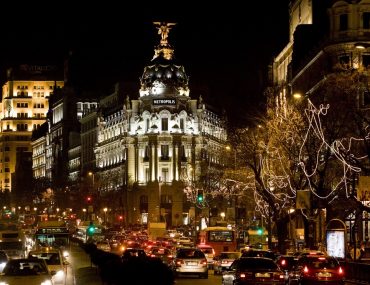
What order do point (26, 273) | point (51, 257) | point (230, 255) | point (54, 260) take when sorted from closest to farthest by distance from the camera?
point (26, 273) < point (54, 260) < point (51, 257) < point (230, 255)

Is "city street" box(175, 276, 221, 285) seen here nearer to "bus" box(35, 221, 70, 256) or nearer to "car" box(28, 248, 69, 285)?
"car" box(28, 248, 69, 285)

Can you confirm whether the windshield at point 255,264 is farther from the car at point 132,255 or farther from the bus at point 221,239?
the bus at point 221,239

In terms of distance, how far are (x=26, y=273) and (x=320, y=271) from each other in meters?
12.4

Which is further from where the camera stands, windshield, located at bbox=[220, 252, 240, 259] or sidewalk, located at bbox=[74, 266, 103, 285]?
windshield, located at bbox=[220, 252, 240, 259]

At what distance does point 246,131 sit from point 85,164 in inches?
4429

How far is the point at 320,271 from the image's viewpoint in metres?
34.9

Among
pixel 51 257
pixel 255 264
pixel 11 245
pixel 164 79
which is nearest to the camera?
pixel 255 264

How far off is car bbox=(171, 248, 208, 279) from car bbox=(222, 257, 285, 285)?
13104mm

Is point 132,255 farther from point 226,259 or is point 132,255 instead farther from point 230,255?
point 230,255

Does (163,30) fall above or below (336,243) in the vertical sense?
above

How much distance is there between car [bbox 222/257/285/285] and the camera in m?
33.0

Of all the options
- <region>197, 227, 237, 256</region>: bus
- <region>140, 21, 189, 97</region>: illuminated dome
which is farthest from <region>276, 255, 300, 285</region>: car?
<region>140, 21, 189, 97</region>: illuminated dome

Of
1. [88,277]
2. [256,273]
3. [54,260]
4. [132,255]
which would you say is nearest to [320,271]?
[256,273]

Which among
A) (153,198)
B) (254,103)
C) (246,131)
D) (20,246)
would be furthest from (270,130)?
(153,198)
